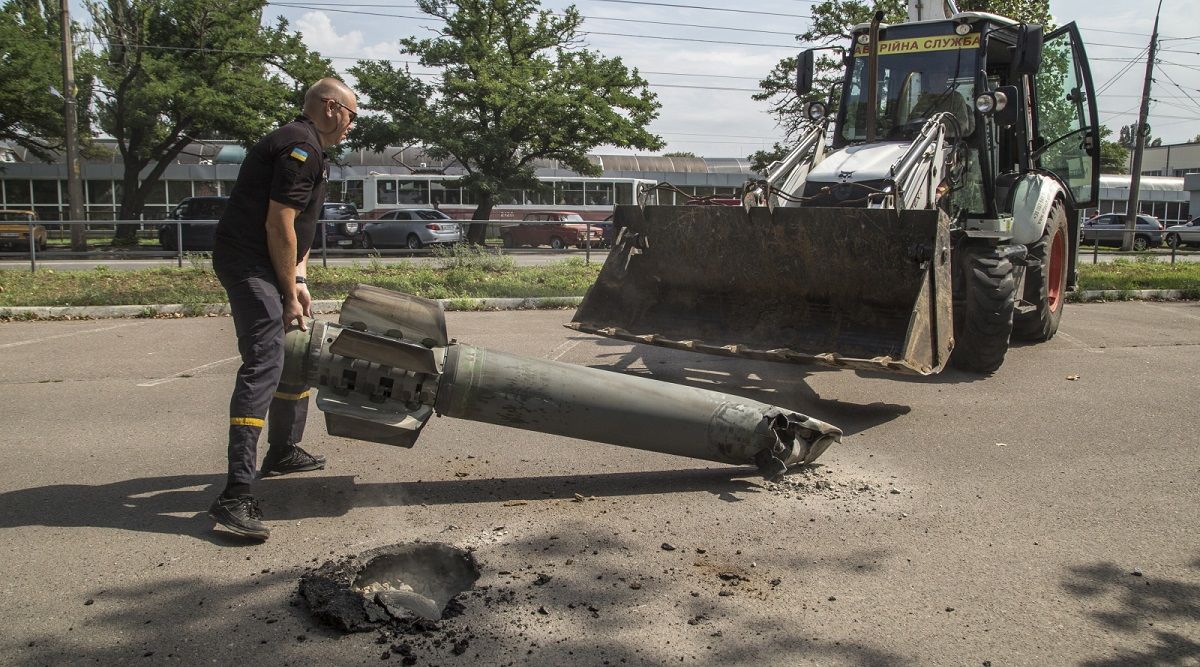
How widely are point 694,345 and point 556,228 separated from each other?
59.9 ft

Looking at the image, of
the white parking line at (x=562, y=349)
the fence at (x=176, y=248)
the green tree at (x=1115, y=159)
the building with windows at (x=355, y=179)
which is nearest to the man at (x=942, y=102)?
the white parking line at (x=562, y=349)

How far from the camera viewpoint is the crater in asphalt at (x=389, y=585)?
3414 millimetres

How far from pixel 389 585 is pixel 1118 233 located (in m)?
29.1

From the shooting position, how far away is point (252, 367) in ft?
13.9

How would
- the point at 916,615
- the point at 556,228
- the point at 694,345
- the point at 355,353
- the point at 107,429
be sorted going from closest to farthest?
the point at 916,615
the point at 355,353
the point at 107,429
the point at 694,345
the point at 556,228

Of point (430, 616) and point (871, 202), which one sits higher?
point (871, 202)

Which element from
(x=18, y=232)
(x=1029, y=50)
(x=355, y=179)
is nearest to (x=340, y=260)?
(x=18, y=232)

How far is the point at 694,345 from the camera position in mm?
6859

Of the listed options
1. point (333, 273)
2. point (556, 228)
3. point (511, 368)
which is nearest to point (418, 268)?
point (333, 273)

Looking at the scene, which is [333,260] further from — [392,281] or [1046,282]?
[1046,282]

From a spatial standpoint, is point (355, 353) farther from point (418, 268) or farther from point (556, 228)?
point (556, 228)

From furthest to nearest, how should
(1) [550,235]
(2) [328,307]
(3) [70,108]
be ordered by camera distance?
(3) [70,108], (1) [550,235], (2) [328,307]

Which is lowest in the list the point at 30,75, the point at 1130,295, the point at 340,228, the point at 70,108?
the point at 1130,295

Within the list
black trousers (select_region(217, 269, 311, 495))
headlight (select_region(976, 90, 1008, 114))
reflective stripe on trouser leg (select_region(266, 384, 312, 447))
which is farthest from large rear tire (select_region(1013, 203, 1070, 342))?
black trousers (select_region(217, 269, 311, 495))
